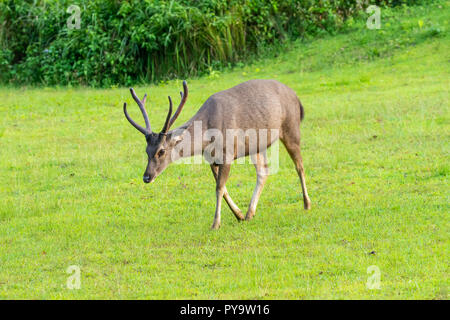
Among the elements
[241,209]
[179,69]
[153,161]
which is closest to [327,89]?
[179,69]

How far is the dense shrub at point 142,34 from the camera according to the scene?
1911 centimetres

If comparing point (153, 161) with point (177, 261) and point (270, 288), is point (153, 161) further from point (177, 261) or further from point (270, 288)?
point (270, 288)

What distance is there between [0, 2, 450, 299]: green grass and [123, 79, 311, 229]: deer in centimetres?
60

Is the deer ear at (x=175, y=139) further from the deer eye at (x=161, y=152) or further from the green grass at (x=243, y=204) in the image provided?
the green grass at (x=243, y=204)

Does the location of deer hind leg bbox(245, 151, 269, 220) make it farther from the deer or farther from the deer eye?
the deer eye

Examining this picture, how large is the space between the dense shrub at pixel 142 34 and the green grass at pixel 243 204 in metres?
2.20

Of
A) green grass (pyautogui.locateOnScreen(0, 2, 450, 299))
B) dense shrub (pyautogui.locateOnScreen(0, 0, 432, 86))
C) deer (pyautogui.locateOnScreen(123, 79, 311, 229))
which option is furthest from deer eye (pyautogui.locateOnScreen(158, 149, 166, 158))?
dense shrub (pyautogui.locateOnScreen(0, 0, 432, 86))

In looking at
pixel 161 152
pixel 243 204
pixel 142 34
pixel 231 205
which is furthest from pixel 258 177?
pixel 142 34

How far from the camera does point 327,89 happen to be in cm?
1633

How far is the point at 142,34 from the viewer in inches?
743

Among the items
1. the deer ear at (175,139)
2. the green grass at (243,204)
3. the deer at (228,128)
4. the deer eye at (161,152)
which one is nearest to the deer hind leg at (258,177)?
the deer at (228,128)

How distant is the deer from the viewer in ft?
27.0

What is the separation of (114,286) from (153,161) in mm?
1937

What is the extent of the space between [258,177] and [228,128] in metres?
1.06
